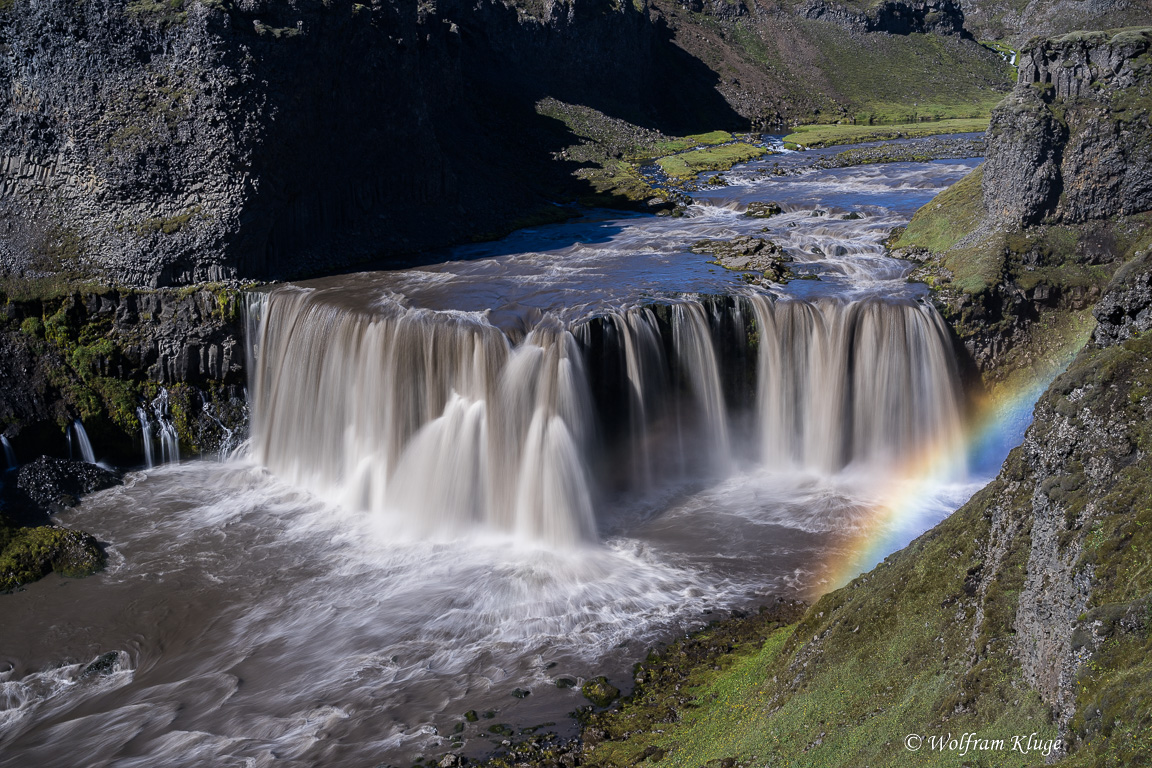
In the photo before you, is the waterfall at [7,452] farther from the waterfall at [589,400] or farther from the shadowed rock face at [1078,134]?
the shadowed rock face at [1078,134]

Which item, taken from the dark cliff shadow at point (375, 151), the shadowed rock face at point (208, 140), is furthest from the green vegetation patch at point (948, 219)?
the shadowed rock face at point (208, 140)

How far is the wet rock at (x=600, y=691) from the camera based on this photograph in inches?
680

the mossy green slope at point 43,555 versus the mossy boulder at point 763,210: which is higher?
the mossy boulder at point 763,210

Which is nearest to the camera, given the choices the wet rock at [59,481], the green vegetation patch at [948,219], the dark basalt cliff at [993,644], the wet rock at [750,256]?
the dark basalt cliff at [993,644]

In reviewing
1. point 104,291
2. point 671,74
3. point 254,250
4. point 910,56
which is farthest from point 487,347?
point 910,56

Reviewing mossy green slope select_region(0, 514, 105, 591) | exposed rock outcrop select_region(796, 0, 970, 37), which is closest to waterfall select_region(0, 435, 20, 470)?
mossy green slope select_region(0, 514, 105, 591)

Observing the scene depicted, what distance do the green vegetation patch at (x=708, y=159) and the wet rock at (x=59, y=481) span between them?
48.3 metres

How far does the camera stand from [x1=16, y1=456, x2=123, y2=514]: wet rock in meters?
27.4

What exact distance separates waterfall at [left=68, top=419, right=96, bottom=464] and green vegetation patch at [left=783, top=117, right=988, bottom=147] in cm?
7230

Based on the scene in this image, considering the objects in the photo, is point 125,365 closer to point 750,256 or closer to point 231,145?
point 231,145

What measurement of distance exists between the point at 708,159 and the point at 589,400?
5335cm

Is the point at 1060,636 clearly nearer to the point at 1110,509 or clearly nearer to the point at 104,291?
the point at 1110,509

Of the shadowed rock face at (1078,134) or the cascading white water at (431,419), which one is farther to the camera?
the shadowed rock face at (1078,134)

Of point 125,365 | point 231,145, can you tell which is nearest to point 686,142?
point 231,145
